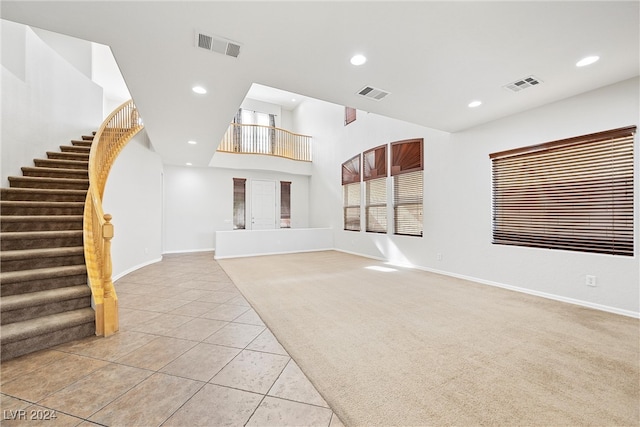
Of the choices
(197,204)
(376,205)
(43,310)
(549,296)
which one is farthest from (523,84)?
(197,204)

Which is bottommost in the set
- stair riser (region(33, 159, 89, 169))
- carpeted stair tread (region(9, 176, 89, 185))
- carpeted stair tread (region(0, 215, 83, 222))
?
carpeted stair tread (region(0, 215, 83, 222))

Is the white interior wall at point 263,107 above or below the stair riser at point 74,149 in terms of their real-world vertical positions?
above

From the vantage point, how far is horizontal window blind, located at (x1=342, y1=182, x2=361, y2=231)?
788cm

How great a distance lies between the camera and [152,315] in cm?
306

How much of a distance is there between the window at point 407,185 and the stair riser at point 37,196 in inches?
238

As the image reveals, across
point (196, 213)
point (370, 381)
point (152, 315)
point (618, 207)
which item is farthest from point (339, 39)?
point (196, 213)

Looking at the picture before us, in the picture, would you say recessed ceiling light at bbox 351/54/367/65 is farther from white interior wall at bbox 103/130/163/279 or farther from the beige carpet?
white interior wall at bbox 103/130/163/279

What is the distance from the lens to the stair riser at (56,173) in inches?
155

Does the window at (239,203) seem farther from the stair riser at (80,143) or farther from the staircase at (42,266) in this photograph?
the staircase at (42,266)

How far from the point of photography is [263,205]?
968cm

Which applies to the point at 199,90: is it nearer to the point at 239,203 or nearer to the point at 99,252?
the point at 99,252

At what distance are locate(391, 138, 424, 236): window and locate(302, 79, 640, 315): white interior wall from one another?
190 millimetres

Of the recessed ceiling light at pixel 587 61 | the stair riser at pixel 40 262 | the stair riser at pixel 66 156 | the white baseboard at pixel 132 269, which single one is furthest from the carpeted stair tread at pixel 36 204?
the recessed ceiling light at pixel 587 61

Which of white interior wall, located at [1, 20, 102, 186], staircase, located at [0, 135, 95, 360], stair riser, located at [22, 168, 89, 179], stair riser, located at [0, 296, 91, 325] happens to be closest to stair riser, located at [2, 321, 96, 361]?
staircase, located at [0, 135, 95, 360]
